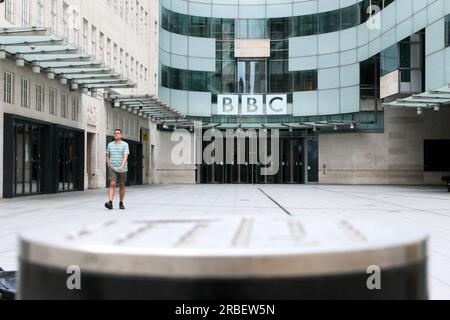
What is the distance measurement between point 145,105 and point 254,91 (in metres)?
13.5

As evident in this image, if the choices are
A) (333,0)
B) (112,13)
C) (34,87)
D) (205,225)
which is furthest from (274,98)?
(205,225)

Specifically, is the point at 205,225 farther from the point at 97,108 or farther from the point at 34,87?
the point at 97,108

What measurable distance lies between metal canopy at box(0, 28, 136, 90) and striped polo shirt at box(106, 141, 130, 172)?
4801 millimetres

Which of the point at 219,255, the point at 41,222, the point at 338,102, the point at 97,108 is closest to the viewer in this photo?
the point at 219,255

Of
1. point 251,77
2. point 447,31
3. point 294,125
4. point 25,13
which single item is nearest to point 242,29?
point 251,77

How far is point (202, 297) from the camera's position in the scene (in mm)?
1363

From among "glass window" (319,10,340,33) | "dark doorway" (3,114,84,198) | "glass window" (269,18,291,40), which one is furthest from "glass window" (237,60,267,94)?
"dark doorway" (3,114,84,198)

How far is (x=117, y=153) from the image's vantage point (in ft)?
48.7

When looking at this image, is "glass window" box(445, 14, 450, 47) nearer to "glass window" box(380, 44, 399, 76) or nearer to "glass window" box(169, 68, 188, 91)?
"glass window" box(380, 44, 399, 76)

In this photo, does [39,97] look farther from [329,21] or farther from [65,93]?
[329,21]

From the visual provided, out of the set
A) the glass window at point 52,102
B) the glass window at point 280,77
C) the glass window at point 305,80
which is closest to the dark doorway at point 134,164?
the glass window at point 52,102

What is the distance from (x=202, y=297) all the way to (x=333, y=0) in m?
44.9

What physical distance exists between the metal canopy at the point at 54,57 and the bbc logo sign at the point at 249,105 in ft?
64.4

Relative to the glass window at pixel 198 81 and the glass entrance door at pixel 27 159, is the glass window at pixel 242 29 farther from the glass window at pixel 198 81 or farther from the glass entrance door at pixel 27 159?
the glass entrance door at pixel 27 159
